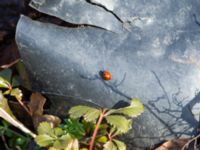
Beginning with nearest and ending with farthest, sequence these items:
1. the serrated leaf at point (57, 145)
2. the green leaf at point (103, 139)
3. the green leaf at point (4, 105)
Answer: the serrated leaf at point (57, 145)
the green leaf at point (103, 139)
the green leaf at point (4, 105)

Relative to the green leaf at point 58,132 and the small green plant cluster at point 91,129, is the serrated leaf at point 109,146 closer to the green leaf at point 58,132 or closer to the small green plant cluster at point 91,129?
the small green plant cluster at point 91,129

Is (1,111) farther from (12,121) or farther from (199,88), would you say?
(199,88)

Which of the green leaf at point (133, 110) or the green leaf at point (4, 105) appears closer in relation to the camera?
the green leaf at point (133, 110)

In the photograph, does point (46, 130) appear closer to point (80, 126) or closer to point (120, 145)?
point (80, 126)

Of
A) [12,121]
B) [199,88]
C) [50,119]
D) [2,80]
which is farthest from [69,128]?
[199,88]

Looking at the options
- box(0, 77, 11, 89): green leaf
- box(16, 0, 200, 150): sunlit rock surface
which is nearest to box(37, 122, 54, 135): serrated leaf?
box(16, 0, 200, 150): sunlit rock surface

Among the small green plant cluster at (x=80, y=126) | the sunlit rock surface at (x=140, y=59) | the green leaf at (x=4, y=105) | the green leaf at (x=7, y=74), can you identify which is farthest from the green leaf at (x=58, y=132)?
the green leaf at (x=7, y=74)

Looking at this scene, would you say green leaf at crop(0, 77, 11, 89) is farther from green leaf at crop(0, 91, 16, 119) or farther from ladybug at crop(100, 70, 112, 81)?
ladybug at crop(100, 70, 112, 81)
